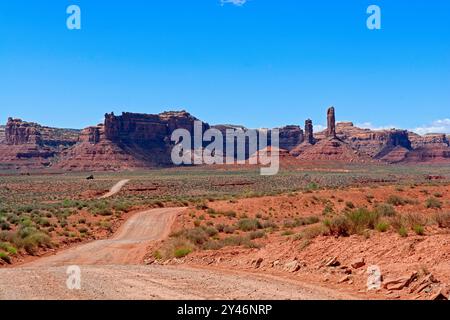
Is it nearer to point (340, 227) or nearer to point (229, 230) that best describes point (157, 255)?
point (340, 227)

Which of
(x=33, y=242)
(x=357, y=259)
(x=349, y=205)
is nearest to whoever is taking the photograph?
(x=357, y=259)

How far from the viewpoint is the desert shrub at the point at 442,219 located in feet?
51.4

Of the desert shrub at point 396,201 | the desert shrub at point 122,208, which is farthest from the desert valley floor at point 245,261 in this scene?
the desert shrub at point 396,201

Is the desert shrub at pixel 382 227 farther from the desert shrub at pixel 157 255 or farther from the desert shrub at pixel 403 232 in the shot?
the desert shrub at pixel 157 255

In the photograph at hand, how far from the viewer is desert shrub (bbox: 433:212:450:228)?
51.4 feet

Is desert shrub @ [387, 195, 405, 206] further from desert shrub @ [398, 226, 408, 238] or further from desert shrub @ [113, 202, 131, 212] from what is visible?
desert shrub @ [398, 226, 408, 238]

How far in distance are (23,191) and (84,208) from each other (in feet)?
129

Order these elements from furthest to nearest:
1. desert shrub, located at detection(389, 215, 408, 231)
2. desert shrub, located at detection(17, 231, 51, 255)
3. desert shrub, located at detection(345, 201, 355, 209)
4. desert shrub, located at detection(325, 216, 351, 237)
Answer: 1. desert shrub, located at detection(345, 201, 355, 209)
2. desert shrub, located at detection(17, 231, 51, 255)
3. desert shrub, located at detection(325, 216, 351, 237)
4. desert shrub, located at detection(389, 215, 408, 231)

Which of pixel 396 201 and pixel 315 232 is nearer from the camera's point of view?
pixel 315 232

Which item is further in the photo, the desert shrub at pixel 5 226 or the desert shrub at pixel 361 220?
the desert shrub at pixel 5 226

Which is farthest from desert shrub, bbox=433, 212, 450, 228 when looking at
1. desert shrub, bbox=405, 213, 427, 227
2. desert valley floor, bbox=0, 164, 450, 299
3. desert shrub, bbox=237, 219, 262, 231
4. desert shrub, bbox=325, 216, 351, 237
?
desert shrub, bbox=237, 219, 262, 231

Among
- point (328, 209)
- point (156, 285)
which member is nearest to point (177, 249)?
point (156, 285)

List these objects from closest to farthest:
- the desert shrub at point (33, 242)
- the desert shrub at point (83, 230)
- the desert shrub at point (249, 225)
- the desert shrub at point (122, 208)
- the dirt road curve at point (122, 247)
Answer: the dirt road curve at point (122, 247)
the desert shrub at point (33, 242)
the desert shrub at point (249, 225)
the desert shrub at point (83, 230)
the desert shrub at point (122, 208)

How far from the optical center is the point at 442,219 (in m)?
15.9
